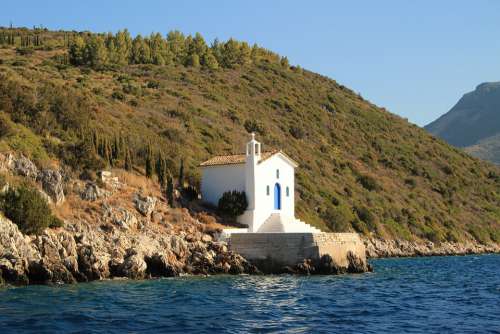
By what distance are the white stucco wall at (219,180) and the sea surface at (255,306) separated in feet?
30.8

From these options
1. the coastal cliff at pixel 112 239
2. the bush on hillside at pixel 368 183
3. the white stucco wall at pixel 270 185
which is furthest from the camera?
the bush on hillside at pixel 368 183

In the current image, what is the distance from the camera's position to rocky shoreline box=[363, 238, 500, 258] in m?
55.0

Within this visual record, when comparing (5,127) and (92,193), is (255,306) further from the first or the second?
(5,127)

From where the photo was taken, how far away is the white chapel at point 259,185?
137ft

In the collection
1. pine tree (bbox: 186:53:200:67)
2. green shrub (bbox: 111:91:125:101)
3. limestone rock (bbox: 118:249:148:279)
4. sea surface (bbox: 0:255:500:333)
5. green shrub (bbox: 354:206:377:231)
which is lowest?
sea surface (bbox: 0:255:500:333)

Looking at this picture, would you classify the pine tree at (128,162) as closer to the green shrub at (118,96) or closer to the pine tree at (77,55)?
the green shrub at (118,96)

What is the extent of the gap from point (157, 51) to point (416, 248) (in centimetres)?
4338

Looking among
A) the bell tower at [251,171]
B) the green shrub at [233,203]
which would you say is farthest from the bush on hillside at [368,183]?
the green shrub at [233,203]

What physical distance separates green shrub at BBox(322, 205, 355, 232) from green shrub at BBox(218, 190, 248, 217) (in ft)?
47.0

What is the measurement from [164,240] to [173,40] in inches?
2407

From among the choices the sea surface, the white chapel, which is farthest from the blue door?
the sea surface

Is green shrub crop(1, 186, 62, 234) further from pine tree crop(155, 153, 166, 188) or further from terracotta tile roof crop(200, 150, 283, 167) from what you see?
terracotta tile roof crop(200, 150, 283, 167)

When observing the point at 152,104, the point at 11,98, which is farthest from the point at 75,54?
the point at 11,98

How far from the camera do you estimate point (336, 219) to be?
2160 inches
